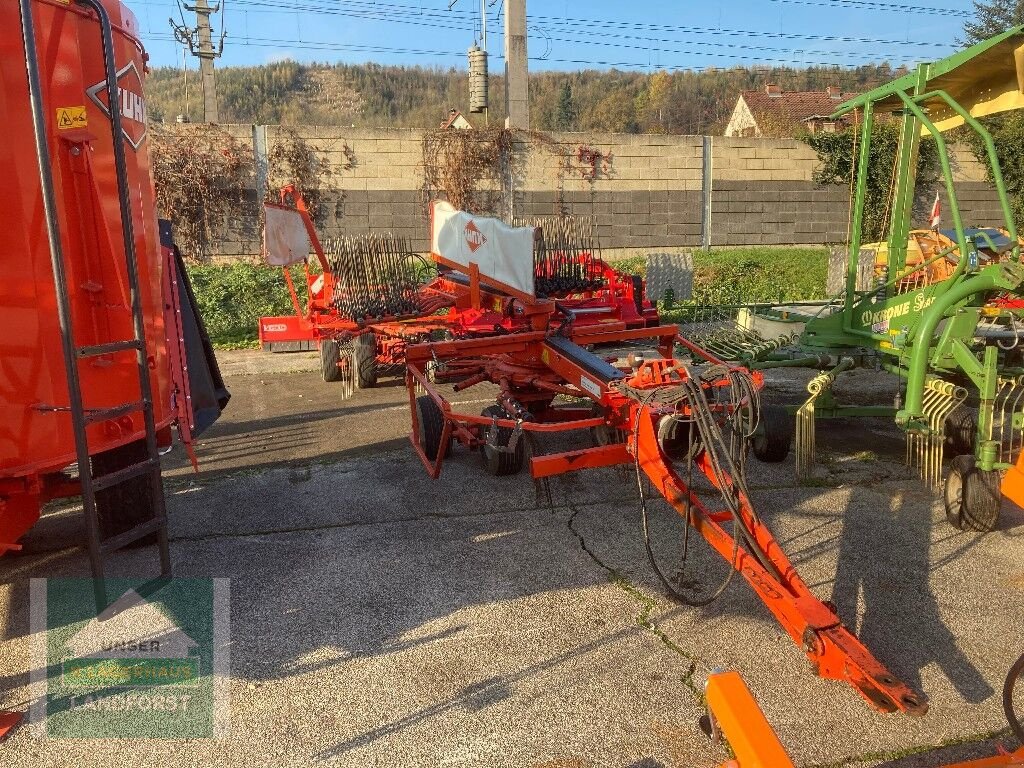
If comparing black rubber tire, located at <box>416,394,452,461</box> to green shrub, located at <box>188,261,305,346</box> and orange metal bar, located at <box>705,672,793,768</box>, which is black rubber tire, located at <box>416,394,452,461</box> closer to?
orange metal bar, located at <box>705,672,793,768</box>

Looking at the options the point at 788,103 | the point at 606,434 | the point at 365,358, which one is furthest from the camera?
the point at 788,103

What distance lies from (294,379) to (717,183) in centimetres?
987

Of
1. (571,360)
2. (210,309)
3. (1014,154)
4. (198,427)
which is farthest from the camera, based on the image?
(1014,154)

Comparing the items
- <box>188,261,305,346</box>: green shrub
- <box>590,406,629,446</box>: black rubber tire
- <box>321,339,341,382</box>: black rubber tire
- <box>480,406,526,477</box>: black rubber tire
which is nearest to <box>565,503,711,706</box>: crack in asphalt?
<box>590,406,629,446</box>: black rubber tire

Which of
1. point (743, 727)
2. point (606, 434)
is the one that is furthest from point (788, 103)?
point (743, 727)

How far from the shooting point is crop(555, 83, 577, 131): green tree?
58.4 meters

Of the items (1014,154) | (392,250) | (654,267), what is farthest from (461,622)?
A: (1014,154)

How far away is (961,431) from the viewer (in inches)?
211

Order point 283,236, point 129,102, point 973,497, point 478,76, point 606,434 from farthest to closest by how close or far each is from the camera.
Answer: point 478,76, point 283,236, point 606,434, point 973,497, point 129,102

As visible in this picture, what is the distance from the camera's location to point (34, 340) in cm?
311

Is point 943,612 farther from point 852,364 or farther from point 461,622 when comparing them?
point 852,364

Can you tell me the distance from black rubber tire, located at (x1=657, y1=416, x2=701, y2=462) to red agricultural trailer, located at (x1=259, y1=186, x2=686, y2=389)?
3116mm

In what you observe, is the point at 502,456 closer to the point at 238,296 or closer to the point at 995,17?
the point at 238,296

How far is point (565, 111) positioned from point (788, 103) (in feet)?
95.6
